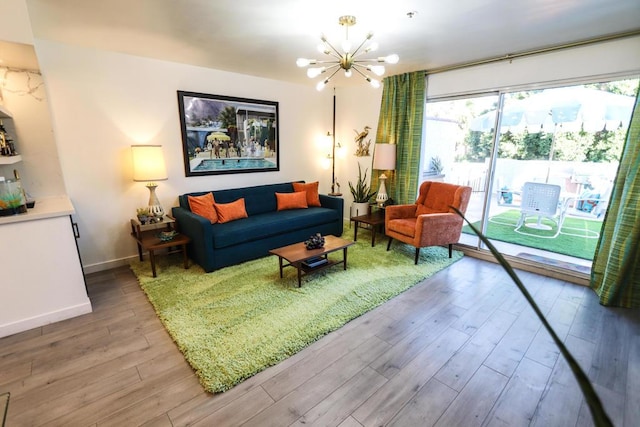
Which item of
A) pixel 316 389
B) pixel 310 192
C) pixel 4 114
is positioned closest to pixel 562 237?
pixel 310 192

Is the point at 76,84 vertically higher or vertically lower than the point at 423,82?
lower

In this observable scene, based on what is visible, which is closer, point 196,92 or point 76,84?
point 76,84

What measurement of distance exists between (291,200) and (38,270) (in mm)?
2918

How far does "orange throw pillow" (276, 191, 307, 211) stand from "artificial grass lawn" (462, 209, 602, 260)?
2.55 m

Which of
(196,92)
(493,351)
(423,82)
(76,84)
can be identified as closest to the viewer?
(493,351)

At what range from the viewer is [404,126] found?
174 inches

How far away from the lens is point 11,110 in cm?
270

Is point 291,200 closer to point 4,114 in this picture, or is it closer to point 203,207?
point 203,207

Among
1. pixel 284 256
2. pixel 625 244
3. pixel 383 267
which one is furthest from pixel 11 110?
pixel 625 244

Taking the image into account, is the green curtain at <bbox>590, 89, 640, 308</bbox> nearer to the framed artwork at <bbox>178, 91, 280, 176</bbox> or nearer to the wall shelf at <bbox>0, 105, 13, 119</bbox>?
the framed artwork at <bbox>178, 91, 280, 176</bbox>

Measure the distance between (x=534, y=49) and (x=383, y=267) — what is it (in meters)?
2.87

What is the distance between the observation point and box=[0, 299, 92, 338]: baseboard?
236 centimetres

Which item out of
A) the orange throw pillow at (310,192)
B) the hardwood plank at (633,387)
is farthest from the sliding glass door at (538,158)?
the orange throw pillow at (310,192)

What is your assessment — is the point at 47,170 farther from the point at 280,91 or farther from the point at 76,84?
the point at 280,91
